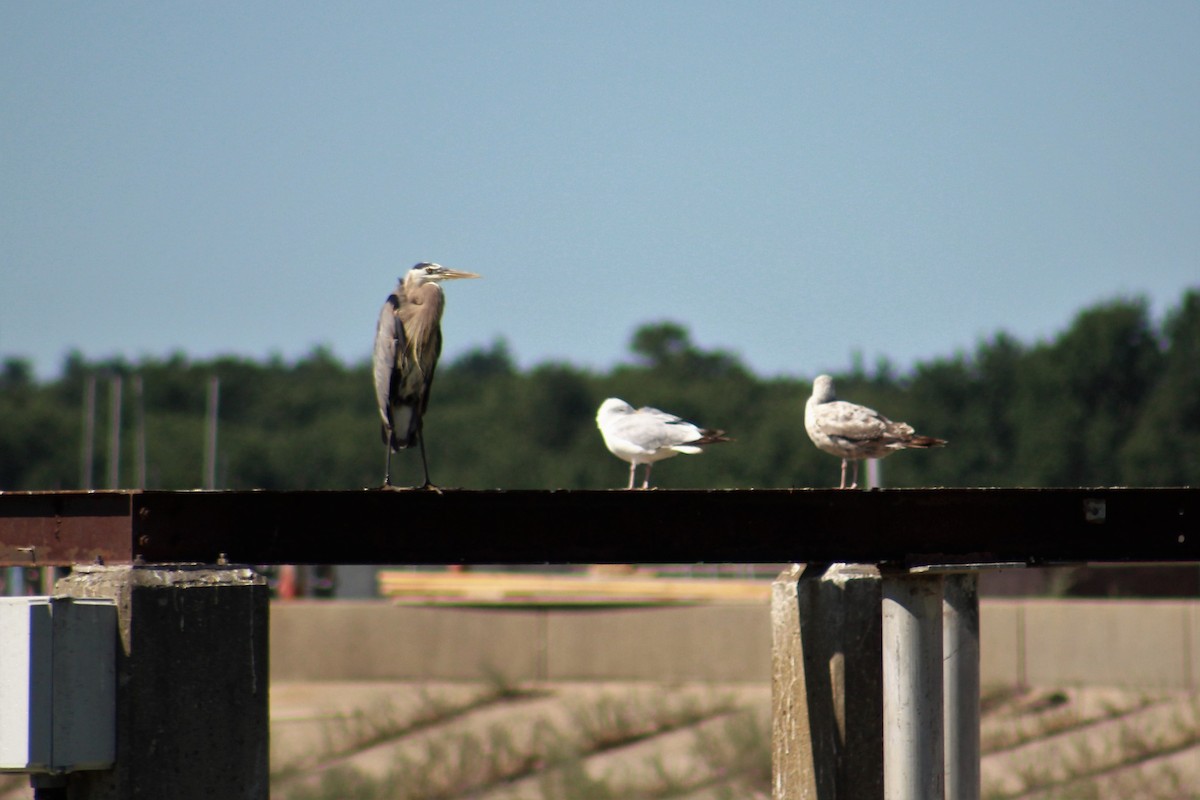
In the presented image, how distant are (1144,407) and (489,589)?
5767cm

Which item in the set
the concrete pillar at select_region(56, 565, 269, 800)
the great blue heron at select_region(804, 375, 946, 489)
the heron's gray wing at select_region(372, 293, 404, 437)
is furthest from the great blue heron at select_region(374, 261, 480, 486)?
the great blue heron at select_region(804, 375, 946, 489)

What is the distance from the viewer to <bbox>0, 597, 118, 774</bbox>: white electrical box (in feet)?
19.7

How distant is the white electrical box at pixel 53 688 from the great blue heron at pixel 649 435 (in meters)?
6.82

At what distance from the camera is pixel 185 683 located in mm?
6301

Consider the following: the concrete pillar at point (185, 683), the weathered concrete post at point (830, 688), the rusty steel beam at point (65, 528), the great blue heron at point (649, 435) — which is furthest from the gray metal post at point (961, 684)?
the rusty steel beam at point (65, 528)

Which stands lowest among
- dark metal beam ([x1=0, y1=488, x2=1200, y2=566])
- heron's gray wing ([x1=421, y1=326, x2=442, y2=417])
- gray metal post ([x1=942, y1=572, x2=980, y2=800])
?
gray metal post ([x1=942, y1=572, x2=980, y2=800])

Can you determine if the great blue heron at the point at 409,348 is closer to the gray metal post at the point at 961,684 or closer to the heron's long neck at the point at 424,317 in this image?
the heron's long neck at the point at 424,317

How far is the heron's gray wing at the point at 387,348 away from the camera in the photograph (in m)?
10.2

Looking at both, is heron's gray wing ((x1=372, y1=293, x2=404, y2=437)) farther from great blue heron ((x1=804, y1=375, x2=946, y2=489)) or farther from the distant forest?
the distant forest

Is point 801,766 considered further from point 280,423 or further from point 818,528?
point 280,423

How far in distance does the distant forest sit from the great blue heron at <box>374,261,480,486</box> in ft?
146

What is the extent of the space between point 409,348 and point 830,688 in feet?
10.7

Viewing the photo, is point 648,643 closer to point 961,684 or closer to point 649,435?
point 649,435

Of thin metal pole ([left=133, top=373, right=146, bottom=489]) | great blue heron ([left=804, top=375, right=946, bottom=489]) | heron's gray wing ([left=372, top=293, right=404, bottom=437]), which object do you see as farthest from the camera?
thin metal pole ([left=133, top=373, right=146, bottom=489])
